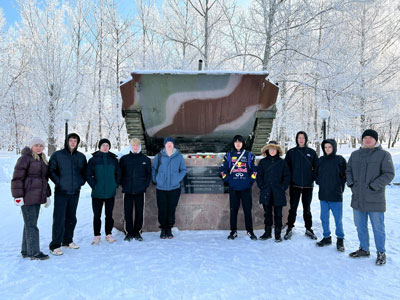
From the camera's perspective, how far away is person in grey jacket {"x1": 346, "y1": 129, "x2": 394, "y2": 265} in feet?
10.4

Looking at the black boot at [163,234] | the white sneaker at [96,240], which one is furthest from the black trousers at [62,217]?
the black boot at [163,234]

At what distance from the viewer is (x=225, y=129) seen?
17.3 ft

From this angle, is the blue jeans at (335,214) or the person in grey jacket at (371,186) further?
the blue jeans at (335,214)

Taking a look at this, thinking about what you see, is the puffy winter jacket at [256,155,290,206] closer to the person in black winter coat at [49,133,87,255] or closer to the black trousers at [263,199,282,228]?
the black trousers at [263,199,282,228]

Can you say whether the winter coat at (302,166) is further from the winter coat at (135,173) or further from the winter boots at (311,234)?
the winter coat at (135,173)

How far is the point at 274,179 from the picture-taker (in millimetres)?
4020

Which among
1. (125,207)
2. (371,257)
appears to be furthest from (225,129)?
(371,257)

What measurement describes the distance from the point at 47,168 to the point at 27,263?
1.14 metres

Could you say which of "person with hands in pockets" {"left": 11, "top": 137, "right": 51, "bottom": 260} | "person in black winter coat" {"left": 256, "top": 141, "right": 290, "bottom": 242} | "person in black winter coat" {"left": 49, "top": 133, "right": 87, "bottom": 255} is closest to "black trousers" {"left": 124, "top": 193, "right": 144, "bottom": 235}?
"person in black winter coat" {"left": 49, "top": 133, "right": 87, "bottom": 255}

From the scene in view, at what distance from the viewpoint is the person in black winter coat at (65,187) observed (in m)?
3.60

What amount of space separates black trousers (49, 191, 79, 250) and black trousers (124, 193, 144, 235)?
2.37 ft

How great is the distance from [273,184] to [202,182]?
3.69ft

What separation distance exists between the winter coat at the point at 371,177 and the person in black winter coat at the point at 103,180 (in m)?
3.19

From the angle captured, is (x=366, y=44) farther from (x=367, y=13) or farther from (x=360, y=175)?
(x=360, y=175)
